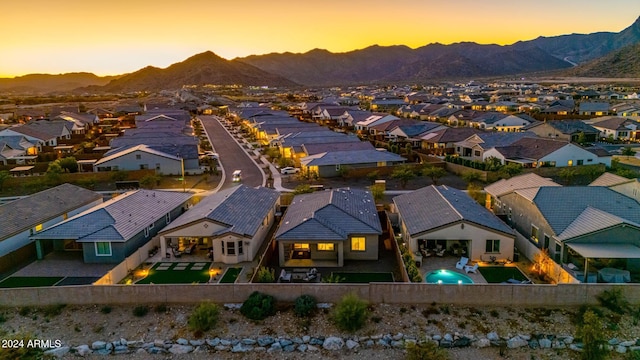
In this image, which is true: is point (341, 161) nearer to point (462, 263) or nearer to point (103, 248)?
point (462, 263)

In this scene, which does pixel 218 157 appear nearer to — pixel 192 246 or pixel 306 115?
pixel 192 246

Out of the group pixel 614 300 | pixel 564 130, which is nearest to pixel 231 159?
pixel 614 300

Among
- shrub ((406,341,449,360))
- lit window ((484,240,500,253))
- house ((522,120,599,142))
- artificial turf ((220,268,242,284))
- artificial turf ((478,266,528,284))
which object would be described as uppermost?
house ((522,120,599,142))

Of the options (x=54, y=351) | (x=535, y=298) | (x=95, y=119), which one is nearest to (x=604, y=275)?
(x=535, y=298)

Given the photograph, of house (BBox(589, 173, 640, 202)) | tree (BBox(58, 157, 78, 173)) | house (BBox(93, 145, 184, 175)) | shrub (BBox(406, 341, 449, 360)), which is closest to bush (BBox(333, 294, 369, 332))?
shrub (BBox(406, 341, 449, 360))

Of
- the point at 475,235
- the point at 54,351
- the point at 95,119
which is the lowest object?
the point at 54,351

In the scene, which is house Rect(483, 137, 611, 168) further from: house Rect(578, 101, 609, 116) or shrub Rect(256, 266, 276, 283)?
house Rect(578, 101, 609, 116)

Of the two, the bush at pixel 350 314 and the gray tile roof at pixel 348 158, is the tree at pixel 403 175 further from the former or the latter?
the bush at pixel 350 314
